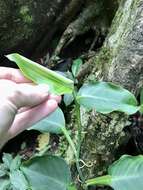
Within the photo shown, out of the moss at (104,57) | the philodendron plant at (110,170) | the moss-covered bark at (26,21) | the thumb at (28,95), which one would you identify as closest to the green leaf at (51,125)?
the philodendron plant at (110,170)

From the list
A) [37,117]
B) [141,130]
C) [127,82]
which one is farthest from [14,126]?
[141,130]

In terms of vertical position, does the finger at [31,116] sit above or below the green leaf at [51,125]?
above


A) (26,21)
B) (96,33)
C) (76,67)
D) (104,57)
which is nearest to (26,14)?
(26,21)

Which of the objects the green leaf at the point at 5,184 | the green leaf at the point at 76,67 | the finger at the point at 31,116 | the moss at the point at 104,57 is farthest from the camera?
the green leaf at the point at 76,67

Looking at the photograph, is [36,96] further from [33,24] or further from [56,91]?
[33,24]

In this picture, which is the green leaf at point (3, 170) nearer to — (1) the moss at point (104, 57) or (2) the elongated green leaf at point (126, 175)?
(2) the elongated green leaf at point (126, 175)
